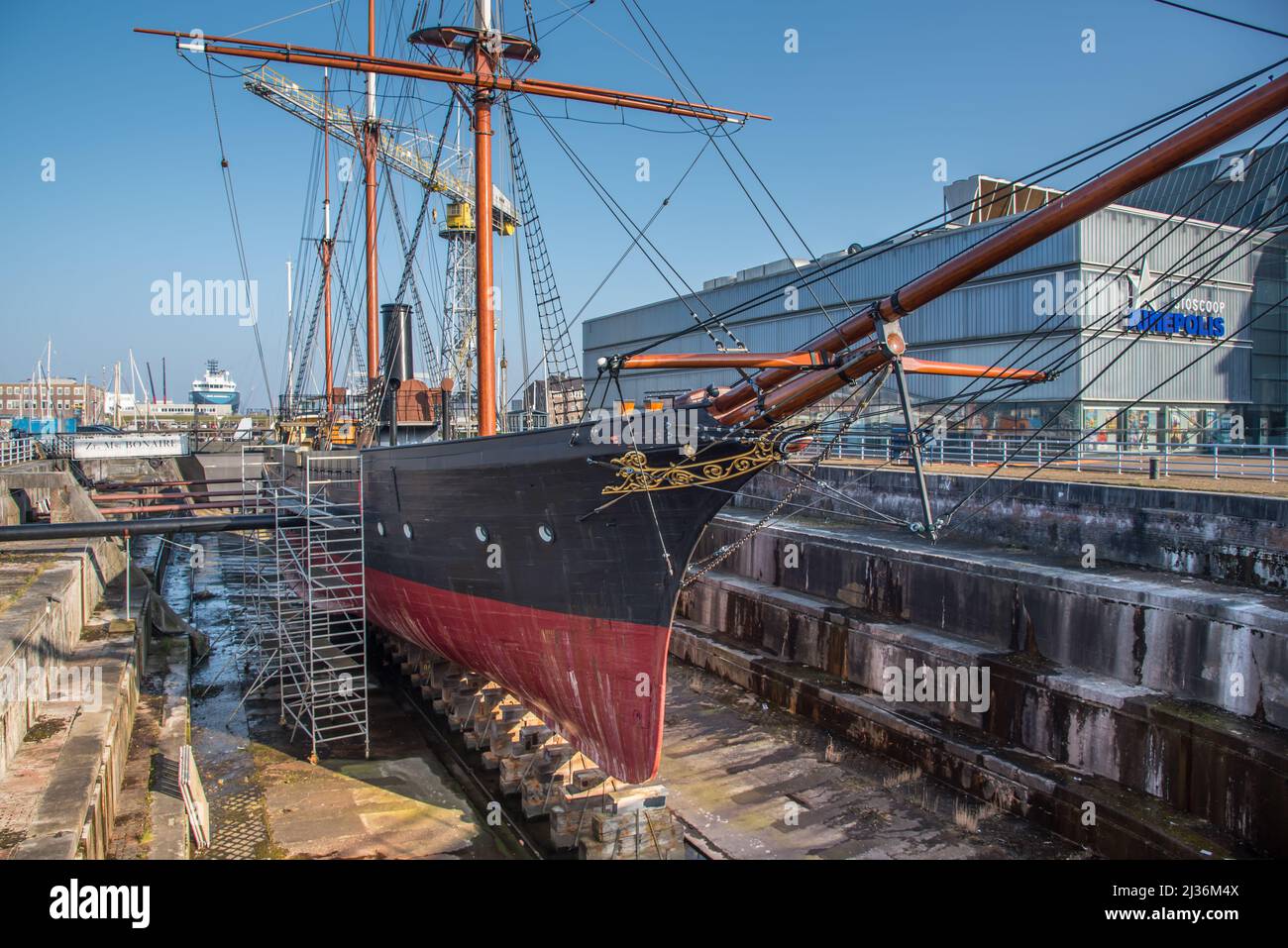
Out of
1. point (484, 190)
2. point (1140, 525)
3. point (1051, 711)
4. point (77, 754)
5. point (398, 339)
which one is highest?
point (484, 190)

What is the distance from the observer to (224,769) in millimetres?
11172

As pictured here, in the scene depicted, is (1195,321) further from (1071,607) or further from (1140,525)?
(1071,607)

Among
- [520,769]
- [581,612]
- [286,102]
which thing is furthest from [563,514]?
[286,102]

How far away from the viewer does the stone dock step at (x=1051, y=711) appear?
27.9 feet

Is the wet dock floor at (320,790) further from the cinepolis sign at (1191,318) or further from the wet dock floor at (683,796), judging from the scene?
the cinepolis sign at (1191,318)

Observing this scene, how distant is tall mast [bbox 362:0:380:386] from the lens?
2095cm

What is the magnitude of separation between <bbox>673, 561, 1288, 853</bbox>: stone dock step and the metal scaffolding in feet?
24.8

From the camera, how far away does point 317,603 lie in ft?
43.8

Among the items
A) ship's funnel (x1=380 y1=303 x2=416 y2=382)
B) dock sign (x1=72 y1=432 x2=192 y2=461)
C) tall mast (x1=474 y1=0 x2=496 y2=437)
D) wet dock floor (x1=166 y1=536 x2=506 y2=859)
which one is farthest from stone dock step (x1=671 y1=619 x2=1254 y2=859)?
dock sign (x1=72 y1=432 x2=192 y2=461)

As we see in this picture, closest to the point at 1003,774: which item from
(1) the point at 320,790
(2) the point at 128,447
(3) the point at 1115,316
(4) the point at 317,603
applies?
(1) the point at 320,790

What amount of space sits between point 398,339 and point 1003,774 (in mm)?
14203

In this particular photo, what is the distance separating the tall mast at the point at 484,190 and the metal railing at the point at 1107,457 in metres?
5.35

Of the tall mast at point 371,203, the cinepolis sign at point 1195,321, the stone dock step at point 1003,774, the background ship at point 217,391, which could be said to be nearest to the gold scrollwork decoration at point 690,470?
the stone dock step at point 1003,774
